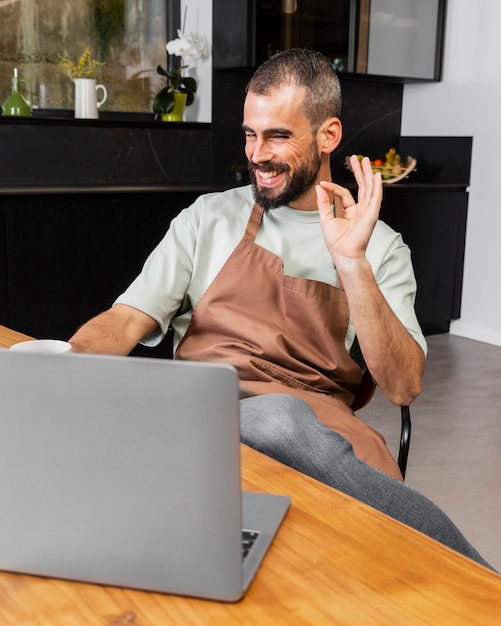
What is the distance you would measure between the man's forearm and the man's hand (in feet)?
0.09

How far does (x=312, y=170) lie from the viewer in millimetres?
1657

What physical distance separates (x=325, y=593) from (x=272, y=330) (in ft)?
2.93

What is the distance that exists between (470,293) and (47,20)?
2.68 meters

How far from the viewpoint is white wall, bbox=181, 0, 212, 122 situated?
3.96 m

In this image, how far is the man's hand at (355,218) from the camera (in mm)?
1393

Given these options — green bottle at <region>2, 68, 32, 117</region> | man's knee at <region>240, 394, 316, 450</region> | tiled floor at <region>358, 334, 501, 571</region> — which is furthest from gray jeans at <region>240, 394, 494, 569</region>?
green bottle at <region>2, 68, 32, 117</region>

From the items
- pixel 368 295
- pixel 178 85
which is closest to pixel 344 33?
pixel 178 85

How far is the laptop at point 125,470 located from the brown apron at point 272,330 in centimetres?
80

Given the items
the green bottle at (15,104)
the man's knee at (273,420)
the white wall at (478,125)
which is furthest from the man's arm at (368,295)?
the white wall at (478,125)

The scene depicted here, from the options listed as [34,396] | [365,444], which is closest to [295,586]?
[34,396]

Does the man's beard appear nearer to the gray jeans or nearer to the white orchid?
the gray jeans

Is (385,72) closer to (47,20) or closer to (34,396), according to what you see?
(47,20)

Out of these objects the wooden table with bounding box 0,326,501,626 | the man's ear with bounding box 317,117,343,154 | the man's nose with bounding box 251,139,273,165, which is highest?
the man's ear with bounding box 317,117,343,154

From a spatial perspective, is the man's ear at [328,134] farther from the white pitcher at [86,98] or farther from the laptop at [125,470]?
the white pitcher at [86,98]
